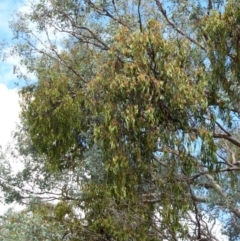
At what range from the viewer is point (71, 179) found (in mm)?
8773

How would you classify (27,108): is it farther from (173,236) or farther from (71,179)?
(173,236)

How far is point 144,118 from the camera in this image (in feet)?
20.4

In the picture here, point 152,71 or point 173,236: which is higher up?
point 152,71

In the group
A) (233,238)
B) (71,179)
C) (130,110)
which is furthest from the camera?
(233,238)

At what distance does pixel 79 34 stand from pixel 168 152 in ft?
11.3

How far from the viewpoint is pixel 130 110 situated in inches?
240

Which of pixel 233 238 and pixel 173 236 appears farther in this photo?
pixel 233 238

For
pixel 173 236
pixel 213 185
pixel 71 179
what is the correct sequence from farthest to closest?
pixel 71 179 < pixel 213 185 < pixel 173 236

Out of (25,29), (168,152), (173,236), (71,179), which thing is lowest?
(173,236)

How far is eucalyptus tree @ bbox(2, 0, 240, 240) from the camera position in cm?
623

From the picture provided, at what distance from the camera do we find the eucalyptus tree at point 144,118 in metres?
6.23

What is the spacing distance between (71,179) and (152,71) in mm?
3064

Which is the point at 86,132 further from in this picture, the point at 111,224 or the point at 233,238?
the point at 233,238

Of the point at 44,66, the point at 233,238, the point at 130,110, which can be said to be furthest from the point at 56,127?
the point at 233,238
